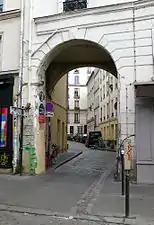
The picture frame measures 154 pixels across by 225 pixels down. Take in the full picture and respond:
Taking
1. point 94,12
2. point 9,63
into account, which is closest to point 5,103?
point 9,63

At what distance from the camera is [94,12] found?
11578 mm

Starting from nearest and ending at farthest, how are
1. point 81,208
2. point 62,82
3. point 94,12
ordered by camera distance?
point 81,208 < point 94,12 < point 62,82

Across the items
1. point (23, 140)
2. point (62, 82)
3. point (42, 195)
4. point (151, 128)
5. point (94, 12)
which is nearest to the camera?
point (42, 195)

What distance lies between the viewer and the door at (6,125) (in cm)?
1264

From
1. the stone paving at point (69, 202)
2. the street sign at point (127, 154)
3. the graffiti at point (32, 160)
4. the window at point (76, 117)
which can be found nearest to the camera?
the stone paving at point (69, 202)

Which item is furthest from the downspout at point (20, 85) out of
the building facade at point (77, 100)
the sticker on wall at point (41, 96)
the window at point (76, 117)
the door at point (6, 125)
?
the window at point (76, 117)

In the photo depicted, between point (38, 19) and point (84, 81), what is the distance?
63240 mm

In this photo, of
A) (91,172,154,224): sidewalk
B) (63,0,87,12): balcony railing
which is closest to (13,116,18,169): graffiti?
(91,172,154,224): sidewalk

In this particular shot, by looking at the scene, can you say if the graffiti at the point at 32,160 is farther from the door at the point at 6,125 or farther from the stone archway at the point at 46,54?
the door at the point at 6,125

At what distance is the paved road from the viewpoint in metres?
7.28

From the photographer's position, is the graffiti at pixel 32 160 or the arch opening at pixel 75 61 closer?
the graffiti at pixel 32 160

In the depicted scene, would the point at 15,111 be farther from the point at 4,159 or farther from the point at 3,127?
the point at 4,159

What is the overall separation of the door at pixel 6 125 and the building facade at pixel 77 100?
61.1 m

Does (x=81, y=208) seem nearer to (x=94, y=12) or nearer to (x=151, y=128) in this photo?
(x=151, y=128)
